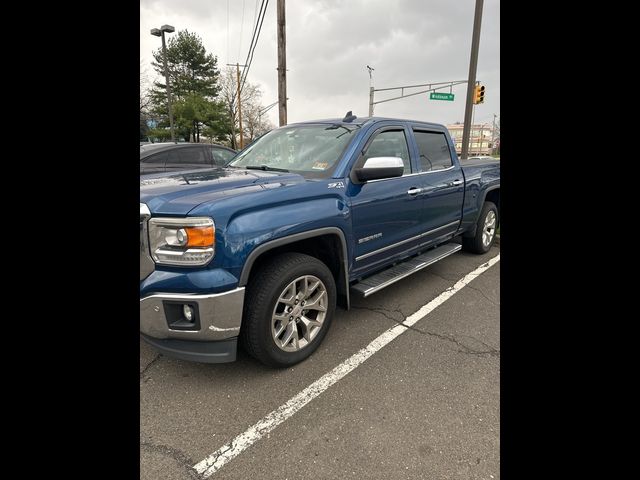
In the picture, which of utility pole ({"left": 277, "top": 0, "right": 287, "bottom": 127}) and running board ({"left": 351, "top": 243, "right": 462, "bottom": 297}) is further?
utility pole ({"left": 277, "top": 0, "right": 287, "bottom": 127})

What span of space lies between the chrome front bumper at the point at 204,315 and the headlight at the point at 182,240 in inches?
8.6

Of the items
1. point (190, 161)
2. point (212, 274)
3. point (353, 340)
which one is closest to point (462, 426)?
point (353, 340)

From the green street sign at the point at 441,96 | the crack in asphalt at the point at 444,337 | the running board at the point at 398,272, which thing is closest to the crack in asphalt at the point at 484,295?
the running board at the point at 398,272

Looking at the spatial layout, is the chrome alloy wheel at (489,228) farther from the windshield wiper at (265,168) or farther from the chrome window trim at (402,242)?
the windshield wiper at (265,168)

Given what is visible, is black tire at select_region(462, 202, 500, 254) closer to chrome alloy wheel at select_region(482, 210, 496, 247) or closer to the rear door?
chrome alloy wheel at select_region(482, 210, 496, 247)

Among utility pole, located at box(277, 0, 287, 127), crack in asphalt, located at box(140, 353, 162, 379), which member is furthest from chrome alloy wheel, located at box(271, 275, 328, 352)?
utility pole, located at box(277, 0, 287, 127)

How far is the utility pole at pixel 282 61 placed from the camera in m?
10.0

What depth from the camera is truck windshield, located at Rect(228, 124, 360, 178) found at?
304 cm

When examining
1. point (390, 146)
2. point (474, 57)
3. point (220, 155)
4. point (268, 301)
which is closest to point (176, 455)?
point (268, 301)

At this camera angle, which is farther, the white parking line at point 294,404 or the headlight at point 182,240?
the headlight at point 182,240

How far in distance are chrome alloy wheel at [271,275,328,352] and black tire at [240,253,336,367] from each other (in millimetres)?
43

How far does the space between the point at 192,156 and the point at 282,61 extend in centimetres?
487
